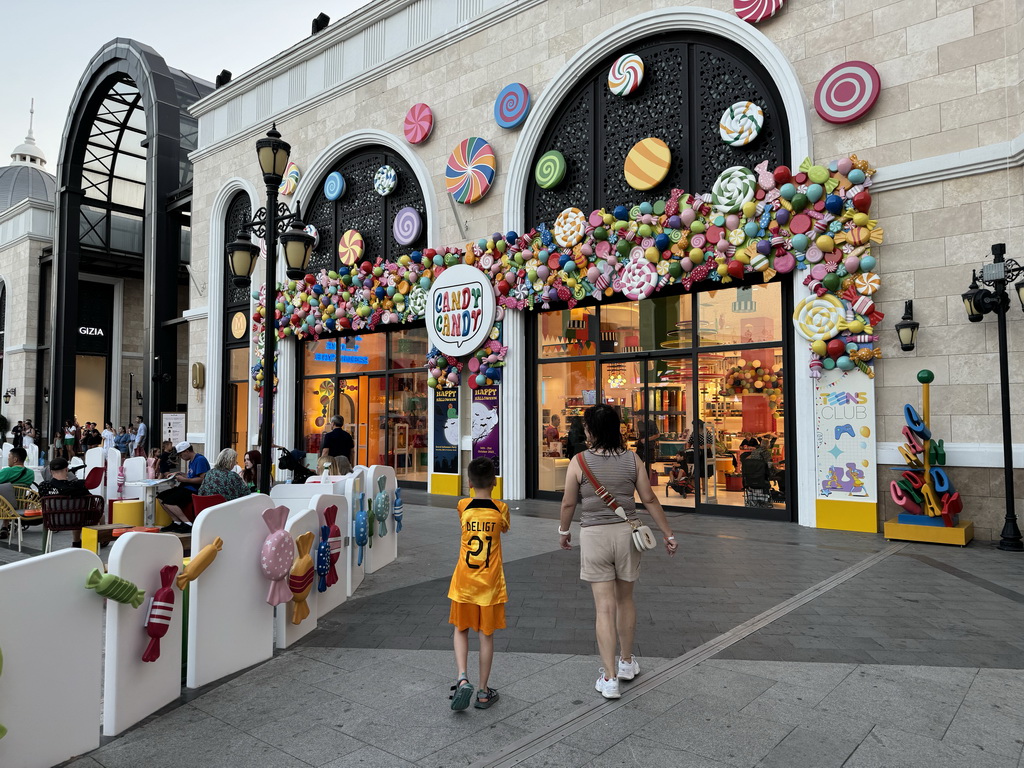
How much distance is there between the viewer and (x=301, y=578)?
16.0 feet

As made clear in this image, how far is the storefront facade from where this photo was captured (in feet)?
32.0

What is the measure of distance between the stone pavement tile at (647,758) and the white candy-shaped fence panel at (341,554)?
2.99 metres

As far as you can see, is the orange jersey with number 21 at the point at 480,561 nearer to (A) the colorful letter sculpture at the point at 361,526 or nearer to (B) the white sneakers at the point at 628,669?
(B) the white sneakers at the point at 628,669

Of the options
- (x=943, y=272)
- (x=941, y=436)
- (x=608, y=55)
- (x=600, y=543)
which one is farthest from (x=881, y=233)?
(x=600, y=543)

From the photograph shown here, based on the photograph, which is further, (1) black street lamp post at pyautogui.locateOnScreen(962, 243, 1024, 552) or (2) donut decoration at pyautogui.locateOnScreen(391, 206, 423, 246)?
(2) donut decoration at pyautogui.locateOnScreen(391, 206, 423, 246)

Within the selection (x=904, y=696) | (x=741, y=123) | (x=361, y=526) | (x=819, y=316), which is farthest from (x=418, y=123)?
(x=904, y=696)

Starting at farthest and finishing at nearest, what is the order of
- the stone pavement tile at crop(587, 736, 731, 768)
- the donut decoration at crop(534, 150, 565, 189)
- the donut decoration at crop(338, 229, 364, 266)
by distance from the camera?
the donut decoration at crop(338, 229, 364, 266) < the donut decoration at crop(534, 150, 565, 189) < the stone pavement tile at crop(587, 736, 731, 768)

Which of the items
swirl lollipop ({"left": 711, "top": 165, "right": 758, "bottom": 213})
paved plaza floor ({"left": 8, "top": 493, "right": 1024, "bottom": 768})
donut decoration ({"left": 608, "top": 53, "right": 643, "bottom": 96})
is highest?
donut decoration ({"left": 608, "top": 53, "right": 643, "bottom": 96})

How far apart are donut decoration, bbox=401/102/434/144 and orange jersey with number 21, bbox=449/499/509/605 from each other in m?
12.6

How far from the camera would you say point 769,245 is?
33.1 ft

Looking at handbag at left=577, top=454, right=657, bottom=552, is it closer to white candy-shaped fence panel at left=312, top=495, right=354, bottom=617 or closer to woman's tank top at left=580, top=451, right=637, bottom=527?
woman's tank top at left=580, top=451, right=637, bottom=527

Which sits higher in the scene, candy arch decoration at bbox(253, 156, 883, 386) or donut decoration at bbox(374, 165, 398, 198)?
donut decoration at bbox(374, 165, 398, 198)

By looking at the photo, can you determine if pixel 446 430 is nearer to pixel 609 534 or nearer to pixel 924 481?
pixel 924 481

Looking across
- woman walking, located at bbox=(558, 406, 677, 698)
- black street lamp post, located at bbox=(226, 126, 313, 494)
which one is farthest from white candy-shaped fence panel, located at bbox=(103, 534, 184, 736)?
black street lamp post, located at bbox=(226, 126, 313, 494)
